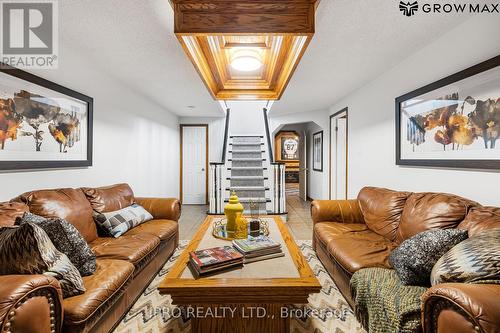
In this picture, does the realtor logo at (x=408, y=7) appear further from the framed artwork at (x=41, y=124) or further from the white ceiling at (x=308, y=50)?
the framed artwork at (x=41, y=124)

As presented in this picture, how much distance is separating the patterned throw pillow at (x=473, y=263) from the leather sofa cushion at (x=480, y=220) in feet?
0.72

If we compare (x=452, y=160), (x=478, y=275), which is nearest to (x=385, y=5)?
(x=452, y=160)

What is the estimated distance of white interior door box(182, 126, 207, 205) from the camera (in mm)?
6051

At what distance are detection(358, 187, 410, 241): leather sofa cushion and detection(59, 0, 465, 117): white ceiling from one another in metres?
1.48

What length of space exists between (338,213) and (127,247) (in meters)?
2.26

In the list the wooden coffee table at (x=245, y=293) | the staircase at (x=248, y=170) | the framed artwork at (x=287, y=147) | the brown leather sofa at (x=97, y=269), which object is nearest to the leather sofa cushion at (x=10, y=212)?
the brown leather sofa at (x=97, y=269)

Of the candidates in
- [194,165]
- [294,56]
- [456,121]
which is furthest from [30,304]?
[194,165]

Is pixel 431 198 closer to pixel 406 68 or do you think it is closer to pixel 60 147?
pixel 406 68

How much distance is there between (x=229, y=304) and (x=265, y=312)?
223 millimetres

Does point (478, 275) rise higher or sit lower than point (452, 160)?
lower

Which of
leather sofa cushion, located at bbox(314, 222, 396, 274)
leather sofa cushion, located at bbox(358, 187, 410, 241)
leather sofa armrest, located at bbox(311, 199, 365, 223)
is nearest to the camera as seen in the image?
leather sofa cushion, located at bbox(314, 222, 396, 274)

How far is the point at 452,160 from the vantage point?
2062 millimetres

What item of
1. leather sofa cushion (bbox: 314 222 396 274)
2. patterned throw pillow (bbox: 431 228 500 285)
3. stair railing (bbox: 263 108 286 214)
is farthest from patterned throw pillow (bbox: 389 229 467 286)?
stair railing (bbox: 263 108 286 214)

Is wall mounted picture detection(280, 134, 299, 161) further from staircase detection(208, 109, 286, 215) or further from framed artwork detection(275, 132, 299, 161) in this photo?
staircase detection(208, 109, 286, 215)
